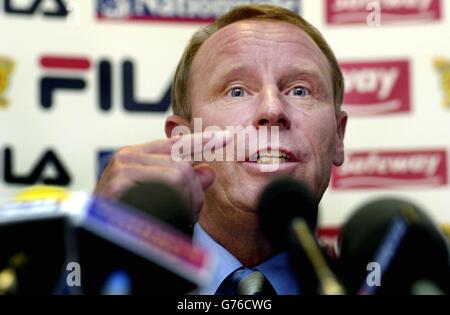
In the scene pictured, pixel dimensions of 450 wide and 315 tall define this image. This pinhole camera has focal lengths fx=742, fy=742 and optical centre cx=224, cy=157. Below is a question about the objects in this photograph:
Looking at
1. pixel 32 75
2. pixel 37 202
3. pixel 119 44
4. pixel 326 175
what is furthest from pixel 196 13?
pixel 37 202

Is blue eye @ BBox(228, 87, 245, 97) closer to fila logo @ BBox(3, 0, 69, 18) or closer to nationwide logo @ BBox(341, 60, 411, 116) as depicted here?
nationwide logo @ BBox(341, 60, 411, 116)

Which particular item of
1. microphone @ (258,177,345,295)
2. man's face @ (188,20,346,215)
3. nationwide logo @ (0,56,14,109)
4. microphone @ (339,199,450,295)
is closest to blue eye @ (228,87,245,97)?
man's face @ (188,20,346,215)

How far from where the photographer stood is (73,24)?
6.15 feet

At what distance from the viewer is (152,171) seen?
90cm

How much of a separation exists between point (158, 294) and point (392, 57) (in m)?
1.28

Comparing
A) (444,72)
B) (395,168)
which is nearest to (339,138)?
(395,168)

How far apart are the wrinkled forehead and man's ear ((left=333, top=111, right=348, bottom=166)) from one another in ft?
0.40

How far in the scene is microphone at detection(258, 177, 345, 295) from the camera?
759mm

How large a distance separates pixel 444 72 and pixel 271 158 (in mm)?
779

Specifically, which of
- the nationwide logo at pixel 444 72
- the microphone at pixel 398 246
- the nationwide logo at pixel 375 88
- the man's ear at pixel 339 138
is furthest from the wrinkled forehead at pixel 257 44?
the microphone at pixel 398 246

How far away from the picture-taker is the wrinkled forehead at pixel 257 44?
142 cm

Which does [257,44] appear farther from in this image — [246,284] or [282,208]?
[282,208]

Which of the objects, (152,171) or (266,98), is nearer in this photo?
(152,171)

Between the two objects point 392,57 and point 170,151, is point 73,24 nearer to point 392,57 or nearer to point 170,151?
point 392,57
